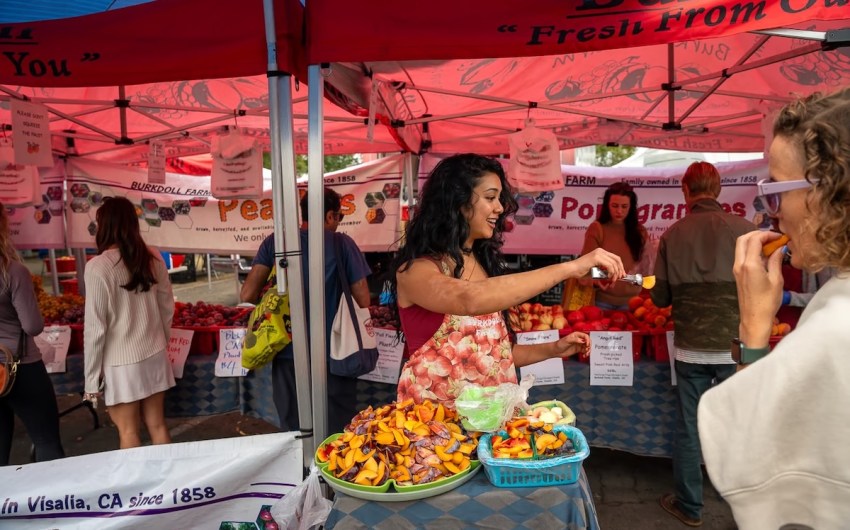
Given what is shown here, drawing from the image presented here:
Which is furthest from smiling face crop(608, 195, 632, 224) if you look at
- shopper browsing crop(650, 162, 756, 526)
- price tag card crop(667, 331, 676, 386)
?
price tag card crop(667, 331, 676, 386)

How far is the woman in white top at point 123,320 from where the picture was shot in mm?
3412

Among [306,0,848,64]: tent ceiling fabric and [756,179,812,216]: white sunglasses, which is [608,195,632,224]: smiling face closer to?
[306,0,848,64]: tent ceiling fabric

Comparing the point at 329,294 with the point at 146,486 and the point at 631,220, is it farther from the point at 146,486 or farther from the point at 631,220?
the point at 631,220

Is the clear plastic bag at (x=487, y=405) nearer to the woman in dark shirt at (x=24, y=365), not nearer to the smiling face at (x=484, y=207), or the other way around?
the smiling face at (x=484, y=207)

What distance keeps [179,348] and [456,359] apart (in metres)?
3.16

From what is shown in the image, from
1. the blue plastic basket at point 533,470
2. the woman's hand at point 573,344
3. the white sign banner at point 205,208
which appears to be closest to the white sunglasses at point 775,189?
the blue plastic basket at point 533,470

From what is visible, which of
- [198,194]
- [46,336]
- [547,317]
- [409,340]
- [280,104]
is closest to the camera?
[409,340]

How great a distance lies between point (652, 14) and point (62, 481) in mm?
3299

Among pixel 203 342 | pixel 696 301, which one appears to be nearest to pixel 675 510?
pixel 696 301

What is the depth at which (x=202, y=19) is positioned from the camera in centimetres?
244

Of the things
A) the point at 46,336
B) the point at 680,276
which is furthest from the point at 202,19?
the point at 46,336

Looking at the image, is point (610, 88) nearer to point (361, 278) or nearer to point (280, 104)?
point (361, 278)

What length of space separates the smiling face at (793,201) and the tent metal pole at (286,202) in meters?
1.87

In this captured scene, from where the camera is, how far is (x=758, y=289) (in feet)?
3.98
